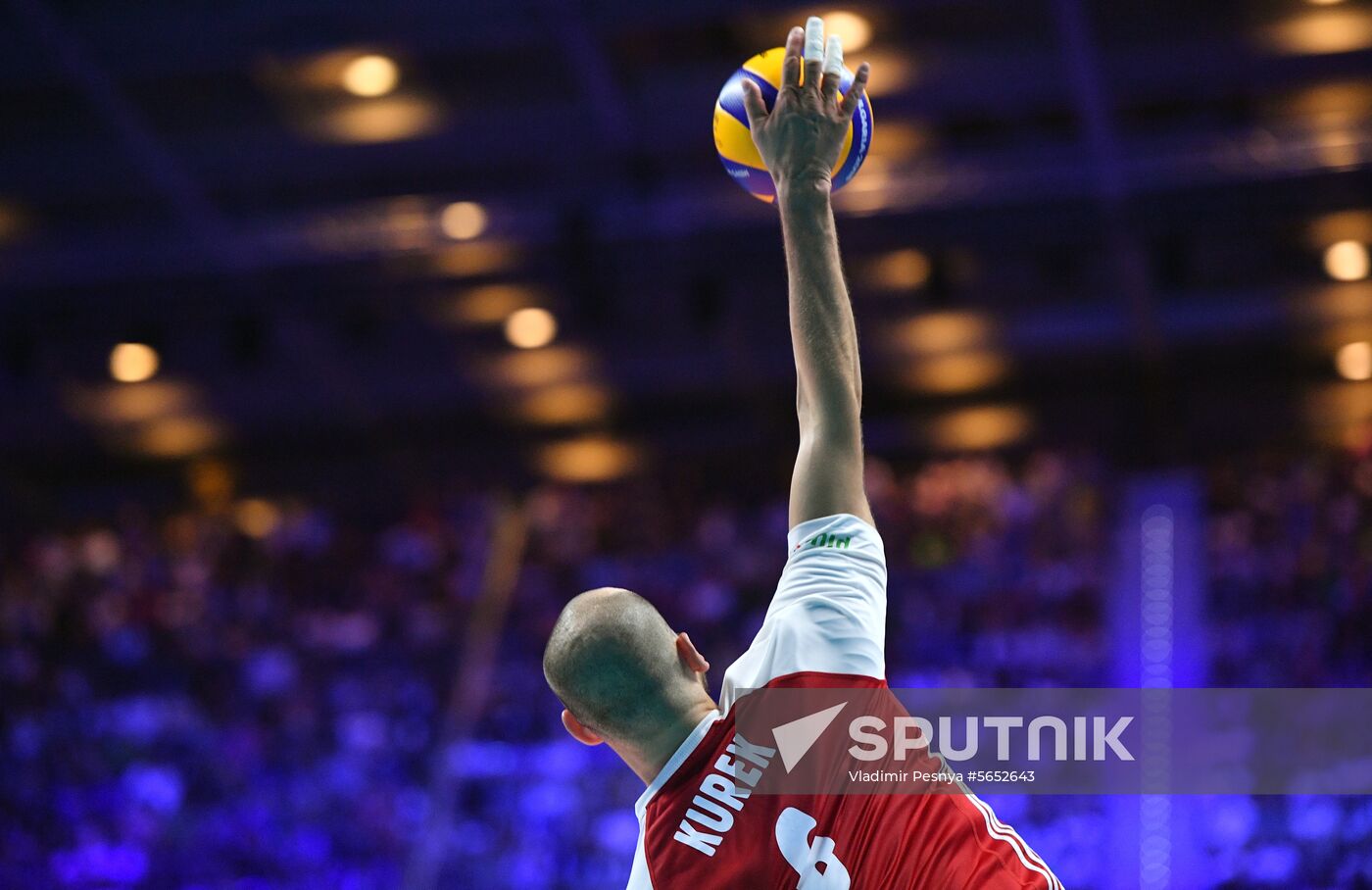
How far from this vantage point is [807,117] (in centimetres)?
202

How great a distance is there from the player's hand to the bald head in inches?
23.6

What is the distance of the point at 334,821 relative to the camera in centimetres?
1013

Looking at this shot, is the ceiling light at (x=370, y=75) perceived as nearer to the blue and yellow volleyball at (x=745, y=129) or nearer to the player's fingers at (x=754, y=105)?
the blue and yellow volleyball at (x=745, y=129)

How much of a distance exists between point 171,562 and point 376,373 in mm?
2577

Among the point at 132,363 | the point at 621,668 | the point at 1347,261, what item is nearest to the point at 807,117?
the point at 621,668

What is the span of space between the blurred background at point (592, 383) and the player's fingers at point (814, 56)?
7.37 meters

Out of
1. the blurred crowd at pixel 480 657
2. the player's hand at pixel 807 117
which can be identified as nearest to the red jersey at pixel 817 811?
the player's hand at pixel 807 117

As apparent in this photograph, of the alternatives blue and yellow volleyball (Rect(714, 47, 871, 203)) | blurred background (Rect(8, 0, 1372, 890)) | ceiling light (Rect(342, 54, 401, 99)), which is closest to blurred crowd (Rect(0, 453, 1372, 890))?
blurred background (Rect(8, 0, 1372, 890))

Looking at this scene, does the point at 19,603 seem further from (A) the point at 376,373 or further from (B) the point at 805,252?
(B) the point at 805,252

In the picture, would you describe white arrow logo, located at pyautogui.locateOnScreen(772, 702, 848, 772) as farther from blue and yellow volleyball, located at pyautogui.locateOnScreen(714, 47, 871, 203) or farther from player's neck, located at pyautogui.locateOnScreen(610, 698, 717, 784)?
blue and yellow volleyball, located at pyautogui.locateOnScreen(714, 47, 871, 203)

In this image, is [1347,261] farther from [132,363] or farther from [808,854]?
[808,854]

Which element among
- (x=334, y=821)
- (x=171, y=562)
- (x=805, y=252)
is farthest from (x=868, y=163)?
(x=805, y=252)

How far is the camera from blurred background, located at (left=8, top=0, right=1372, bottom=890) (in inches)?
390

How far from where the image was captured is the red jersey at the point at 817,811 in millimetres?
1777
